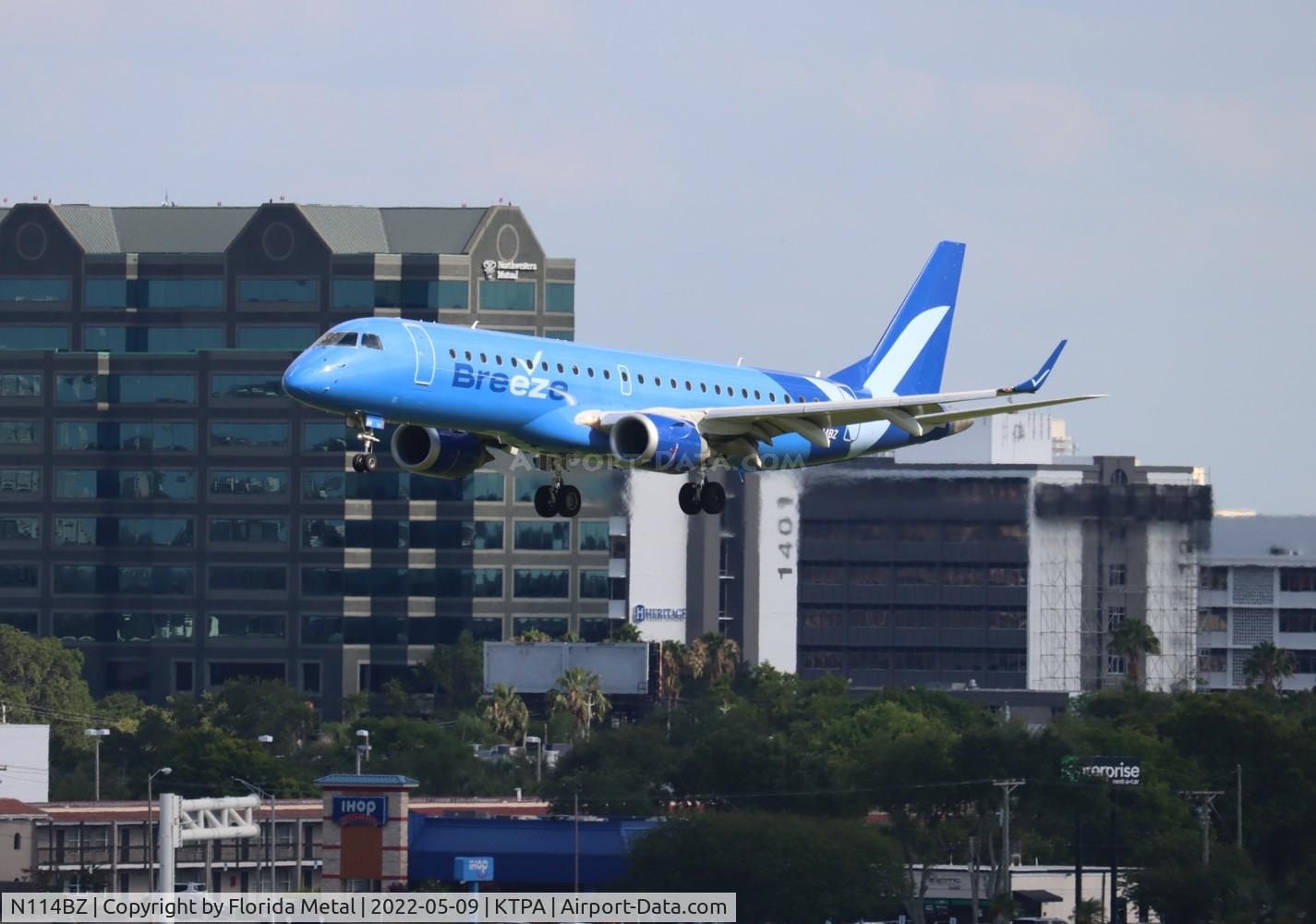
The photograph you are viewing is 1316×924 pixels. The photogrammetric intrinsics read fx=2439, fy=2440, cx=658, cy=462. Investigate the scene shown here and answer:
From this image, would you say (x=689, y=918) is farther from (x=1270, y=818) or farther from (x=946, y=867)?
(x=1270, y=818)

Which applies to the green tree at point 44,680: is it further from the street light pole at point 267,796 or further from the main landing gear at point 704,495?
the main landing gear at point 704,495

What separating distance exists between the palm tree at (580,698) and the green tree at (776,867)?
83945 mm

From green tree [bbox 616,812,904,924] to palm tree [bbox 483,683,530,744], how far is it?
83.9 metres

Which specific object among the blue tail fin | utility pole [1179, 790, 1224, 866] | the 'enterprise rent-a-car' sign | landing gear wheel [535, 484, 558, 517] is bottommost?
utility pole [1179, 790, 1224, 866]

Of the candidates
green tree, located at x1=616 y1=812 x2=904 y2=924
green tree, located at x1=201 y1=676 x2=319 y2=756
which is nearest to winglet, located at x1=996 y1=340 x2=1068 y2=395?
green tree, located at x1=616 y1=812 x2=904 y2=924

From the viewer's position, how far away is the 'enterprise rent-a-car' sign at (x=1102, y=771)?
118125 mm

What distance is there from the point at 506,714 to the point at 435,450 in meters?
122

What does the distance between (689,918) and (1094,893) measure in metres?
27.1

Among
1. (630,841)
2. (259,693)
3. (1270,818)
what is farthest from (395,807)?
(259,693)

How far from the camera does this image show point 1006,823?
112 metres

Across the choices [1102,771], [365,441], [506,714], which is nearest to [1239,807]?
[1102,771]

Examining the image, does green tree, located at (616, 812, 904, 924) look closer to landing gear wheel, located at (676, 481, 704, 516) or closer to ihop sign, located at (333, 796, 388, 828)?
ihop sign, located at (333, 796, 388, 828)

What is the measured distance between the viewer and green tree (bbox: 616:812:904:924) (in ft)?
349

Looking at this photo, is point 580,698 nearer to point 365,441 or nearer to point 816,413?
point 816,413
